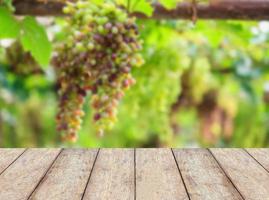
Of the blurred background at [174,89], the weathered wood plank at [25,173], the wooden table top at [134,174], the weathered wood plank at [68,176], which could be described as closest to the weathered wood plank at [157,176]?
the wooden table top at [134,174]

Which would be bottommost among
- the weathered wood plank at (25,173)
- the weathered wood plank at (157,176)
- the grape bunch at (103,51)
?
the weathered wood plank at (157,176)

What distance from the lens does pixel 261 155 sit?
1.48 meters

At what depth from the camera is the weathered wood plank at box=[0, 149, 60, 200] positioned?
115cm

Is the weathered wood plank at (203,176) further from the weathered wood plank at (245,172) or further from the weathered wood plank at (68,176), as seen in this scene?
the weathered wood plank at (68,176)

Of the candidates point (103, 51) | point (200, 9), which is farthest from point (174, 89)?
point (103, 51)

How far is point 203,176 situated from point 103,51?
39 centimetres

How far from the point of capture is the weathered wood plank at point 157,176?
1.13 metres

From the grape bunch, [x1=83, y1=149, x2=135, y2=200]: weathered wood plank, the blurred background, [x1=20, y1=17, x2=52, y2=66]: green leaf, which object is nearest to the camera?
[x1=83, y1=149, x2=135, y2=200]: weathered wood plank

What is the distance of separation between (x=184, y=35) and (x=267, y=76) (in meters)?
0.91

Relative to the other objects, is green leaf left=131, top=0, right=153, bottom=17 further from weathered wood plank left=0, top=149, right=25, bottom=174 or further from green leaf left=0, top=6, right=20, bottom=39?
weathered wood plank left=0, top=149, right=25, bottom=174

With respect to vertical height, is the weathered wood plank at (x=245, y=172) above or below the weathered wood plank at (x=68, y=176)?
below

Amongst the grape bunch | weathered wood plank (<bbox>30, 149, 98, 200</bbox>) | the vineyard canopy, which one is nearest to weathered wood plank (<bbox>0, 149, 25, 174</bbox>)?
weathered wood plank (<bbox>30, 149, 98, 200</bbox>)

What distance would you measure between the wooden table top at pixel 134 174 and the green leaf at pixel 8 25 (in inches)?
12.1

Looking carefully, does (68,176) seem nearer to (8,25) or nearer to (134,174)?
(134,174)
